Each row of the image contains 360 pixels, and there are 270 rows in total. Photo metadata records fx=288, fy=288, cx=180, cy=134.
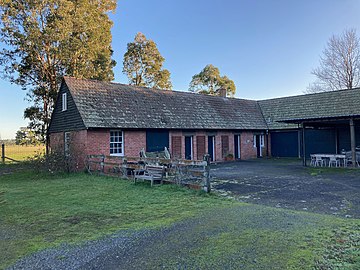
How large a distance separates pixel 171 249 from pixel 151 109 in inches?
642

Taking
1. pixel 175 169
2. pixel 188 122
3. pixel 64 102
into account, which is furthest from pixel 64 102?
pixel 175 169

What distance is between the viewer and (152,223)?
20.4ft

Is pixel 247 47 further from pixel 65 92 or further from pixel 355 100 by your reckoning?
pixel 65 92

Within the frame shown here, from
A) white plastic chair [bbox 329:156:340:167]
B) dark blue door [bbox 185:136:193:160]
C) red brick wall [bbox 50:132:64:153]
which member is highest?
red brick wall [bbox 50:132:64:153]

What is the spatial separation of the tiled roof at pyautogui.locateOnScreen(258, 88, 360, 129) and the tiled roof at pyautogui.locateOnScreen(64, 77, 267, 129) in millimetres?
1675

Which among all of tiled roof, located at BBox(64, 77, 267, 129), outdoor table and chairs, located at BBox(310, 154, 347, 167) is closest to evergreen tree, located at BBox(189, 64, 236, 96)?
tiled roof, located at BBox(64, 77, 267, 129)

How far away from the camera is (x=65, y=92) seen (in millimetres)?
18688

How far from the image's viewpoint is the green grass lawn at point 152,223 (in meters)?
4.41

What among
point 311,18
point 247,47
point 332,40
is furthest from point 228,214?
point 332,40

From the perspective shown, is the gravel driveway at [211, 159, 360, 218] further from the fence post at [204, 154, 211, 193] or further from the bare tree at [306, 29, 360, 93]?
the bare tree at [306, 29, 360, 93]

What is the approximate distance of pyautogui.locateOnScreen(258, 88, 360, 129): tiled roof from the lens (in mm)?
21422

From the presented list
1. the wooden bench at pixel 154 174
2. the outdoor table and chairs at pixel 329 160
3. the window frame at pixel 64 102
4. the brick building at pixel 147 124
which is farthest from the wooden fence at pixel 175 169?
the outdoor table and chairs at pixel 329 160

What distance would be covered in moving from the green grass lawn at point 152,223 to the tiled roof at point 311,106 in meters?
13.2

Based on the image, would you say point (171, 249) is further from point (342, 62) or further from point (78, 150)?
point (342, 62)
